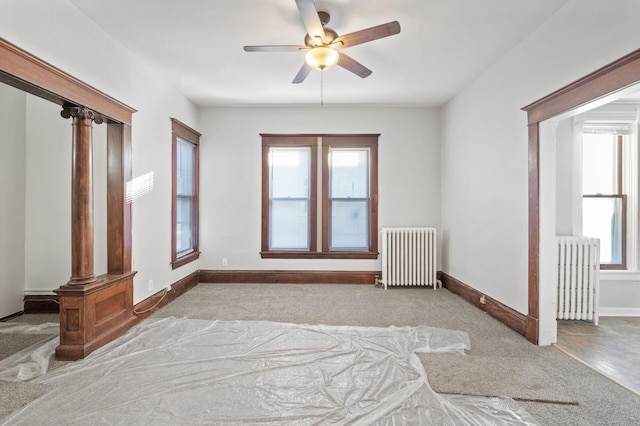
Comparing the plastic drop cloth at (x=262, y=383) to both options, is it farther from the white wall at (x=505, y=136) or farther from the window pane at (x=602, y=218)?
the window pane at (x=602, y=218)

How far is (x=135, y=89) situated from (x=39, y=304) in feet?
9.24

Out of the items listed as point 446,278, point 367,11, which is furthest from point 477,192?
point 367,11

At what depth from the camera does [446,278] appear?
4648 mm

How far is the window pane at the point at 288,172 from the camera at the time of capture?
502cm

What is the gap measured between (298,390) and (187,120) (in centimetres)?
407

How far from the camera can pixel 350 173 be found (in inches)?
198

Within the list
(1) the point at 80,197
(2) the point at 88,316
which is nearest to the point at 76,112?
(1) the point at 80,197

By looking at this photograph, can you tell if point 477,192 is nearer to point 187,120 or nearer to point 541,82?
point 541,82

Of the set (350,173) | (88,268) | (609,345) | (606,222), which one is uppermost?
(350,173)

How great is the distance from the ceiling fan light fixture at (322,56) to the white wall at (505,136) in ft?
6.03

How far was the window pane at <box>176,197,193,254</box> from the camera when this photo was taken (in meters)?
4.38

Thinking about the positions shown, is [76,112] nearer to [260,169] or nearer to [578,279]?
[260,169]

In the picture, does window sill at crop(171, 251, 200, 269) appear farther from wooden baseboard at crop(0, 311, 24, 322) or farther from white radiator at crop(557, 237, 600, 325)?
white radiator at crop(557, 237, 600, 325)

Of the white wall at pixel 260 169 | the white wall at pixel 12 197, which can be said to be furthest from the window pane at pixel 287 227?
the white wall at pixel 12 197
